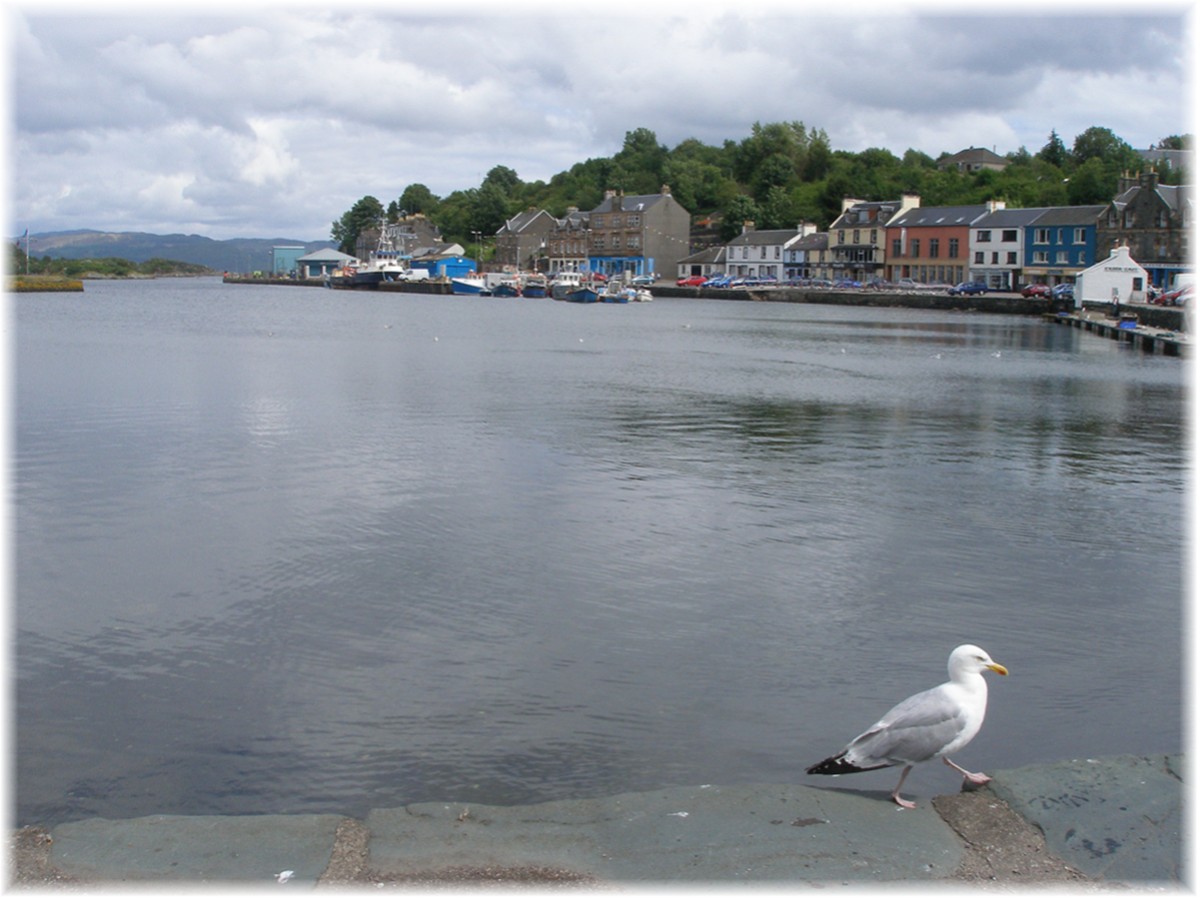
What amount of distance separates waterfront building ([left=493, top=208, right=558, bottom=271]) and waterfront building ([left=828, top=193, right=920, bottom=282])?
4104 cm

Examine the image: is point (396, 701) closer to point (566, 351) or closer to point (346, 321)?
point (566, 351)

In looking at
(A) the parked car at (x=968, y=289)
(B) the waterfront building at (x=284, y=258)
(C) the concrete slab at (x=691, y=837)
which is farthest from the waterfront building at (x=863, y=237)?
(B) the waterfront building at (x=284, y=258)

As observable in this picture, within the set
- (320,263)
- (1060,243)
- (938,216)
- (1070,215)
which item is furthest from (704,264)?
(320,263)

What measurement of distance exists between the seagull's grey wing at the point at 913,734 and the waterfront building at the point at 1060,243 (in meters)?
81.4

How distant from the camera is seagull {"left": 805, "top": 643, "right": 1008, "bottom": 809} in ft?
22.2

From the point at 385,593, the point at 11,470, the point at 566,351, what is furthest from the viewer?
the point at 566,351

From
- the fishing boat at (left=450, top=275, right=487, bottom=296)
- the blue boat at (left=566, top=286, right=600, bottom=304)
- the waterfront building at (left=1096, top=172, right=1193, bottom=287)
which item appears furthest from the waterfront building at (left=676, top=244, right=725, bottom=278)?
the waterfront building at (left=1096, top=172, right=1193, bottom=287)

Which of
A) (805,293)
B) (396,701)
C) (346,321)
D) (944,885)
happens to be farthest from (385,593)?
(805,293)

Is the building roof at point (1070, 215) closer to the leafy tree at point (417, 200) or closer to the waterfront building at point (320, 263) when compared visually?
the waterfront building at point (320, 263)

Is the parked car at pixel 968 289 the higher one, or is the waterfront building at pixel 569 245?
the waterfront building at pixel 569 245

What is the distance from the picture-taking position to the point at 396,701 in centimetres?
854

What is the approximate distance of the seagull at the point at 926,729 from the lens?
6.76 meters

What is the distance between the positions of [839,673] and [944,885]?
3484mm

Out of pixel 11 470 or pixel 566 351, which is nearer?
pixel 11 470
